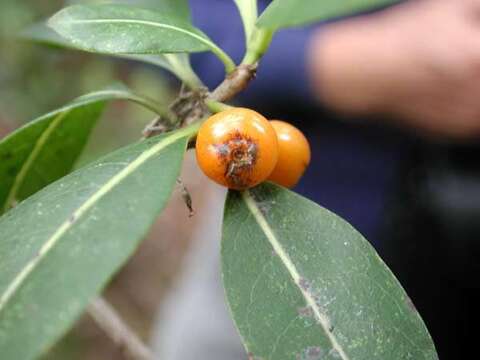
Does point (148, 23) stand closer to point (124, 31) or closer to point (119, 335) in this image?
point (124, 31)

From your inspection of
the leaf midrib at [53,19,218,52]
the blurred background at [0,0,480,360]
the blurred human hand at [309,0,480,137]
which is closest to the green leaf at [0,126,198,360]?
the leaf midrib at [53,19,218,52]


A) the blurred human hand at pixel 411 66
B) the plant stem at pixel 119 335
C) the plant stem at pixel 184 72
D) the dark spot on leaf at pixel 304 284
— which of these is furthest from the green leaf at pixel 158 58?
the blurred human hand at pixel 411 66

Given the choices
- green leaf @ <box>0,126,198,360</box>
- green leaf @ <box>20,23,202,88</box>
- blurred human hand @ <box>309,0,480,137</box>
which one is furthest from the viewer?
blurred human hand @ <box>309,0,480,137</box>

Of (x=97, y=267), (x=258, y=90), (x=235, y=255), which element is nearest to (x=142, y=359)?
(x=235, y=255)

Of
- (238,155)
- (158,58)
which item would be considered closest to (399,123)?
(158,58)

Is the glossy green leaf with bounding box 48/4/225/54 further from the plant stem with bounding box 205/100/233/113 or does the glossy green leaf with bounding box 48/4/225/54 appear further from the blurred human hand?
the blurred human hand

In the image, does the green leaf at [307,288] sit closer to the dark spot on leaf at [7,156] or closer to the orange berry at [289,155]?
the orange berry at [289,155]

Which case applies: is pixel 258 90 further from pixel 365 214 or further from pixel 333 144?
pixel 365 214

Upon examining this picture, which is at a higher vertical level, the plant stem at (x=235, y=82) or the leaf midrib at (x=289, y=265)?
the plant stem at (x=235, y=82)
